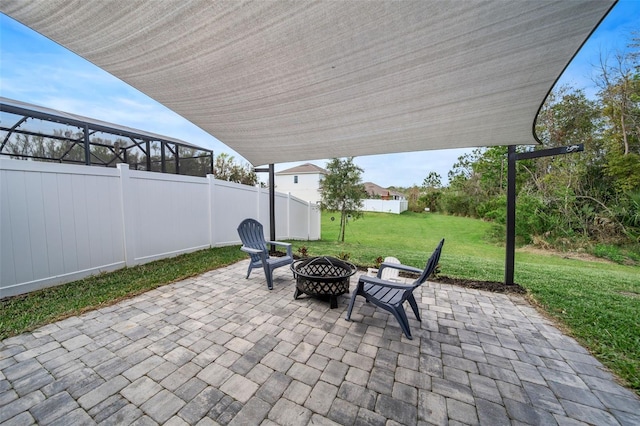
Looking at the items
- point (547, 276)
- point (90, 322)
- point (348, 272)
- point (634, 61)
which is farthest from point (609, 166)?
point (90, 322)

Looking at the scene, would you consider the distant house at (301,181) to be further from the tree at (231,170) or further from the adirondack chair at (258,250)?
the adirondack chair at (258,250)

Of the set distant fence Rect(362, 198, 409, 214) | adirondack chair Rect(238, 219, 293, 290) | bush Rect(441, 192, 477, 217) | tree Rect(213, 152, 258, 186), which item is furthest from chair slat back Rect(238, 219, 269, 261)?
bush Rect(441, 192, 477, 217)

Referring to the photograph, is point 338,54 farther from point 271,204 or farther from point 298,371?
point 271,204

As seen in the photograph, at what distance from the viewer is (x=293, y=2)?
1461mm

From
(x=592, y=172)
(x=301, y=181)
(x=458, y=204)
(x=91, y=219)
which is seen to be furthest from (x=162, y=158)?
(x=458, y=204)

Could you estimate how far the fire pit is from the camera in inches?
117

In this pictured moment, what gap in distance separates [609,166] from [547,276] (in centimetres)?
782

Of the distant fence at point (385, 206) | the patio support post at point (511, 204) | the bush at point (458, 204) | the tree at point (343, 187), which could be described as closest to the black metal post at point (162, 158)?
the tree at point (343, 187)

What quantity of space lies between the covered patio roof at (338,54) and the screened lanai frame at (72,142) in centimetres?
373

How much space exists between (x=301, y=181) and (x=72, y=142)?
1932cm

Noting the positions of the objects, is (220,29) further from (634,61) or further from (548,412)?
(634,61)

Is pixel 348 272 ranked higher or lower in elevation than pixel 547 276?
higher

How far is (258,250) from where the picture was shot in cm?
365

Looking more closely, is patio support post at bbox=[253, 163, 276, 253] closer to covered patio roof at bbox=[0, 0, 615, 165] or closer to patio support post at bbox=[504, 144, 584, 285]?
covered patio roof at bbox=[0, 0, 615, 165]
